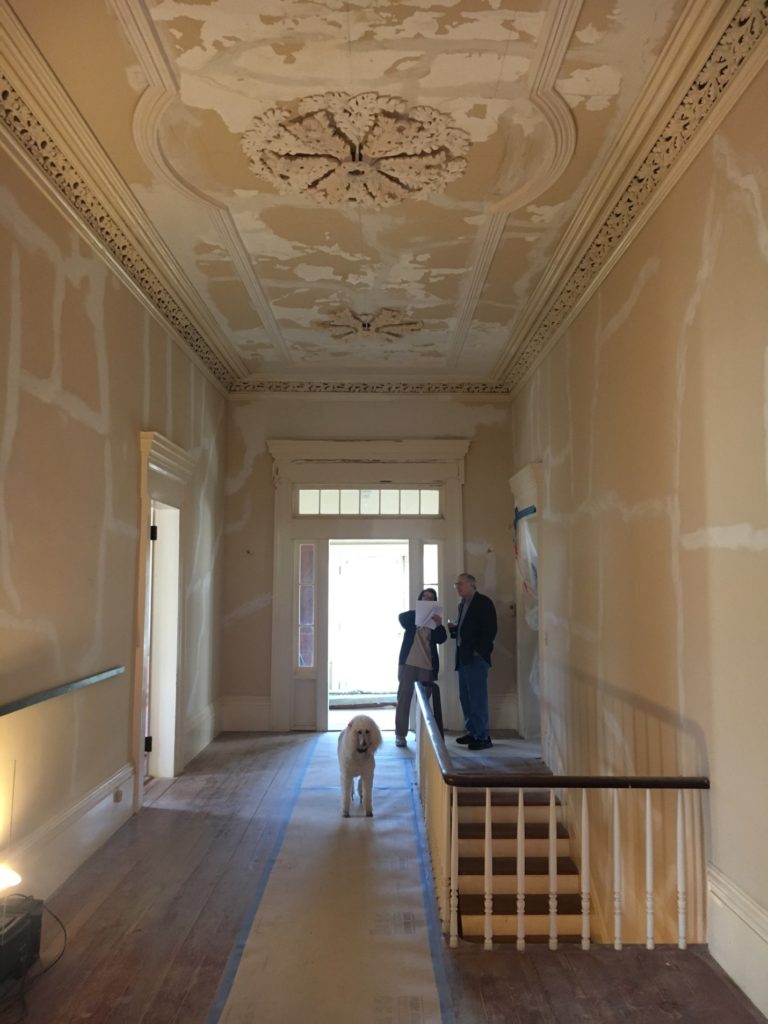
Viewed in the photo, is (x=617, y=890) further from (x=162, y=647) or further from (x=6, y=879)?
(x=162, y=647)

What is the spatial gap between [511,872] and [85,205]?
462cm

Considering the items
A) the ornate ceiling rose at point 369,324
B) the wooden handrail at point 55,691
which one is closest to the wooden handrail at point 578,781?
the wooden handrail at point 55,691

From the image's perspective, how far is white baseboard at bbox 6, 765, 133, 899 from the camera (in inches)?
126

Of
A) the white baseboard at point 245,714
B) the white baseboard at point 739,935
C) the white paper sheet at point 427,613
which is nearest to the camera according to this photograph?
the white baseboard at point 739,935

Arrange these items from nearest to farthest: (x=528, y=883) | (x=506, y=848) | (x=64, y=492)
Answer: (x=64, y=492), (x=528, y=883), (x=506, y=848)

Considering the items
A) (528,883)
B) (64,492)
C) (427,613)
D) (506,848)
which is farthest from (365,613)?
(64,492)

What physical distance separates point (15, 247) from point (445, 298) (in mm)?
3045

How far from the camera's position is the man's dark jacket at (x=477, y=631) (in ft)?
20.8

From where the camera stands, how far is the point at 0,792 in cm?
301

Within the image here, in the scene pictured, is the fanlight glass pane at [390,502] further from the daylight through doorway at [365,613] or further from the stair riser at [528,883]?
the stair riser at [528,883]

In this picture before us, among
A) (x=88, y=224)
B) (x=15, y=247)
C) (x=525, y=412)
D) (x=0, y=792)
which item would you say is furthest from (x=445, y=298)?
(x=0, y=792)

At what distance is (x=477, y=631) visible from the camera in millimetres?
6355

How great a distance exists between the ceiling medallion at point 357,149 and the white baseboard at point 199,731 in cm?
426

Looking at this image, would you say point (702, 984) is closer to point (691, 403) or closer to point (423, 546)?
point (691, 403)
